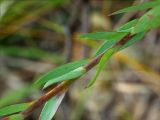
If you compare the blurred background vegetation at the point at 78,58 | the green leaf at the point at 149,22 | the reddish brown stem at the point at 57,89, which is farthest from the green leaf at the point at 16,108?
the blurred background vegetation at the point at 78,58

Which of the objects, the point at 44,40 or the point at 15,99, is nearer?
the point at 15,99

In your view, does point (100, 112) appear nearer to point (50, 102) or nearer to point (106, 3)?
point (106, 3)

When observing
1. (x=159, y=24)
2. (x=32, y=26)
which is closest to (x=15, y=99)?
(x=32, y=26)

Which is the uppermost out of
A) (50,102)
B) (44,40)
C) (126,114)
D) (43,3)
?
(50,102)

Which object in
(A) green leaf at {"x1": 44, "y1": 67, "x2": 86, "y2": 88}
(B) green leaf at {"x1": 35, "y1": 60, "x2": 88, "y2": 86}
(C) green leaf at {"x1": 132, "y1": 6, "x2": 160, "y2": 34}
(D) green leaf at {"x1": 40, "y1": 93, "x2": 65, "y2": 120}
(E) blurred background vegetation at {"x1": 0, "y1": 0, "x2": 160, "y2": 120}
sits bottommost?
(E) blurred background vegetation at {"x1": 0, "y1": 0, "x2": 160, "y2": 120}

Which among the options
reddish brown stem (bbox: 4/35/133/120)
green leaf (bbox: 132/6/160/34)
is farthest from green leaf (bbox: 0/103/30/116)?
green leaf (bbox: 132/6/160/34)

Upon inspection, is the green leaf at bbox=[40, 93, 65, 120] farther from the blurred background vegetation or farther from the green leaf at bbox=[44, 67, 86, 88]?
the blurred background vegetation

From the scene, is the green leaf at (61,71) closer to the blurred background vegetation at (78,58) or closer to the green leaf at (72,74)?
the green leaf at (72,74)
